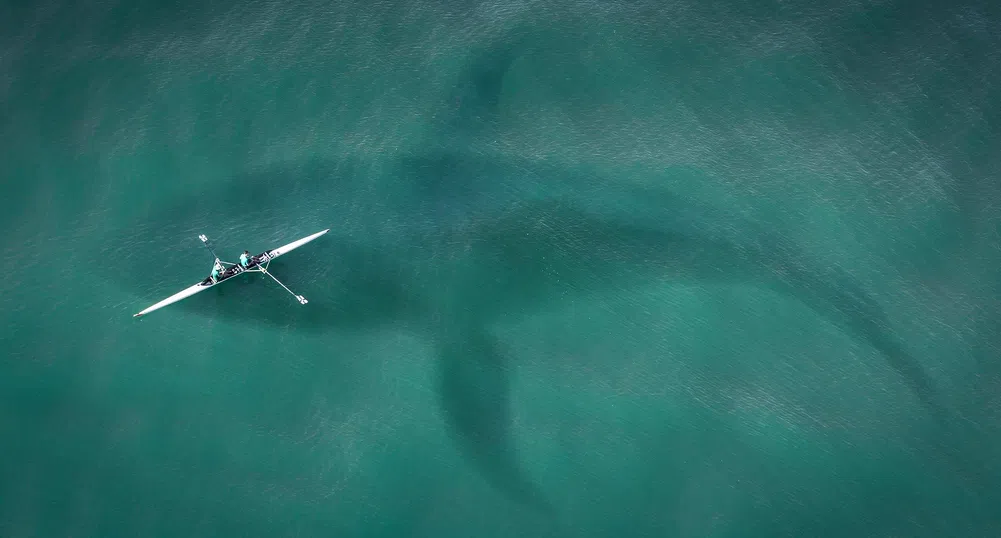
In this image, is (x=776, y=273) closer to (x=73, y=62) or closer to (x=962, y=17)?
(x=962, y=17)

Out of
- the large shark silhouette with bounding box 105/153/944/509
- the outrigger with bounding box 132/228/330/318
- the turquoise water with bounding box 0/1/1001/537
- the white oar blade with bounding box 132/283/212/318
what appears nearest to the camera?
the turquoise water with bounding box 0/1/1001/537

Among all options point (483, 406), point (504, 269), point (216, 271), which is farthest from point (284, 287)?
point (483, 406)

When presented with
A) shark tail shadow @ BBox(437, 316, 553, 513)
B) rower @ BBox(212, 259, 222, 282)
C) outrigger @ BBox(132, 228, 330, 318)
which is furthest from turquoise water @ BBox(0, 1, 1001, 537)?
rower @ BBox(212, 259, 222, 282)

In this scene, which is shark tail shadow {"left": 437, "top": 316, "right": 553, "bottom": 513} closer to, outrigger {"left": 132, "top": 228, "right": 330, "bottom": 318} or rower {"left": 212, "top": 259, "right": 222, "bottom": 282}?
outrigger {"left": 132, "top": 228, "right": 330, "bottom": 318}

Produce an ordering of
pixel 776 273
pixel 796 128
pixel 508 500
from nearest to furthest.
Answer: pixel 508 500 < pixel 776 273 < pixel 796 128

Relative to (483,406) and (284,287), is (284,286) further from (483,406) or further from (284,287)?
(483,406)

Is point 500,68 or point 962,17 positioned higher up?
point 962,17

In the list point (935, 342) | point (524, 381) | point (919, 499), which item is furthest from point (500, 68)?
point (919, 499)

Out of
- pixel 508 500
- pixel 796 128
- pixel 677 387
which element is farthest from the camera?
pixel 796 128
